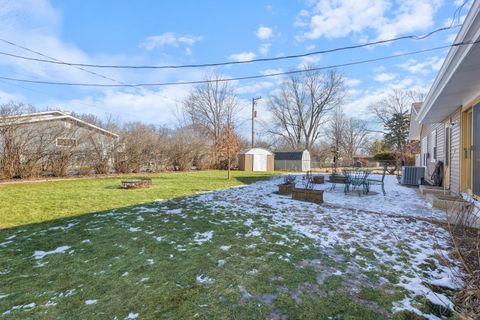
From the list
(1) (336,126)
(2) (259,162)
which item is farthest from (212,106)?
(1) (336,126)

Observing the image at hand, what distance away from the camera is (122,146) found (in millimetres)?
13836

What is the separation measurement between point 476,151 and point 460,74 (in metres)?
1.77

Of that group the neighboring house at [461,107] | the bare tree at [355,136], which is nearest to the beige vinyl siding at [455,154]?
the neighboring house at [461,107]

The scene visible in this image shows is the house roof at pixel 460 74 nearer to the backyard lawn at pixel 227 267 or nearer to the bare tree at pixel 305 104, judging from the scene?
the backyard lawn at pixel 227 267

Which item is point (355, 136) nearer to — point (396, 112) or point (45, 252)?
point (396, 112)

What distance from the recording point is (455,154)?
19.6ft

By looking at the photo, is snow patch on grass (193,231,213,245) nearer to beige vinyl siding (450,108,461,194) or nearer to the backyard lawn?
the backyard lawn

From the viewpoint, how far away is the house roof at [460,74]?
280cm

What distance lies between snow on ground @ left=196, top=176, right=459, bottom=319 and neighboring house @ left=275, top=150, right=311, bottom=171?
16411 mm

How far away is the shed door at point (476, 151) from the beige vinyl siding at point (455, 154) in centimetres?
90

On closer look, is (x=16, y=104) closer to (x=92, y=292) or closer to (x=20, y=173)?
(x=20, y=173)

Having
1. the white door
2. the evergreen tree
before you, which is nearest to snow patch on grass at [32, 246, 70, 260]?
the white door

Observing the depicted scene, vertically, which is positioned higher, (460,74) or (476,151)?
(460,74)

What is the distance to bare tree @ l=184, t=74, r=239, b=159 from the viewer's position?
27.1m
